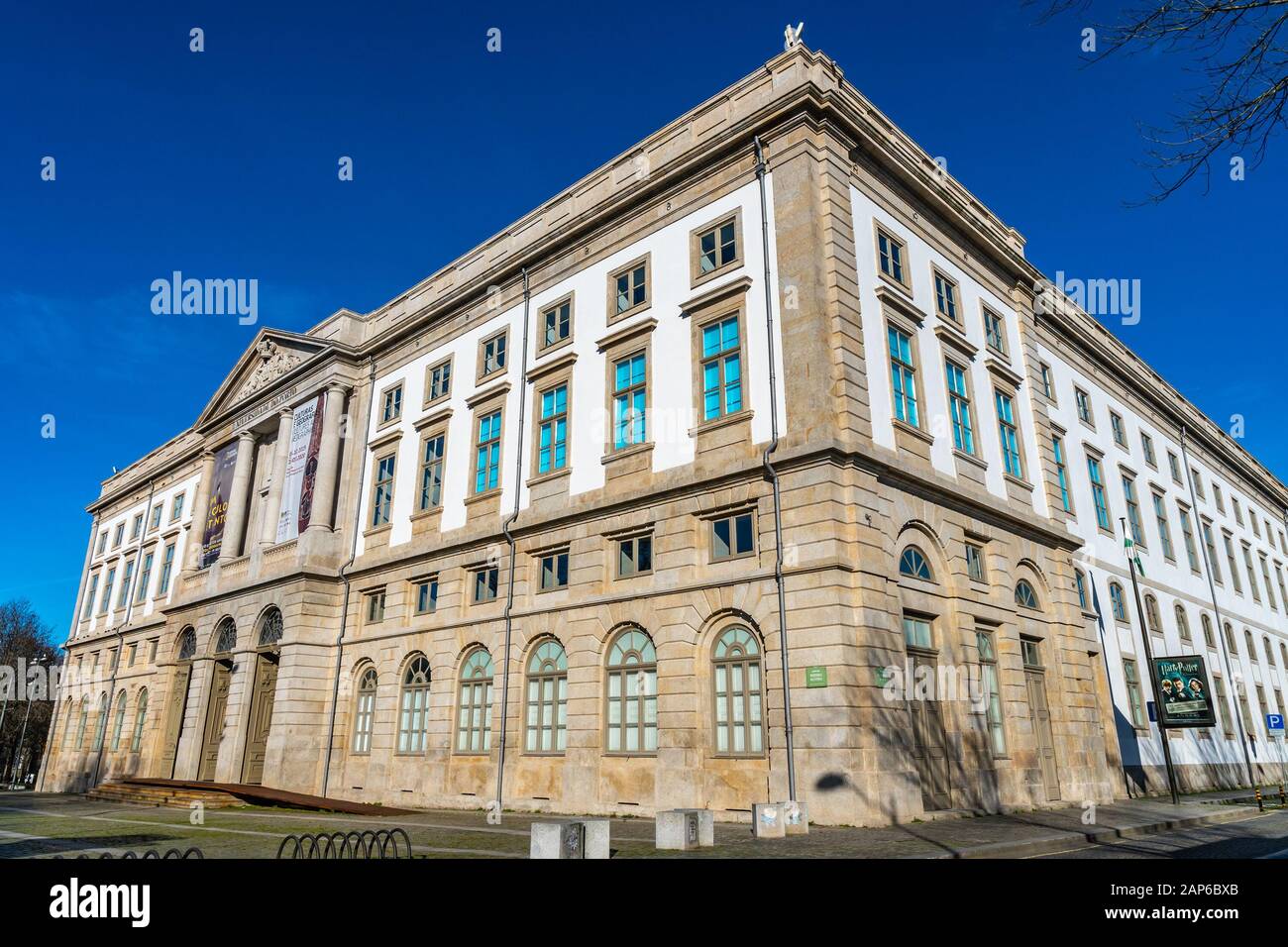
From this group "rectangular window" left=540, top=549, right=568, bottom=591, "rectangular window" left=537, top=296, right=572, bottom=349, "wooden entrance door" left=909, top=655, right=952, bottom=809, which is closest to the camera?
"wooden entrance door" left=909, top=655, right=952, bottom=809

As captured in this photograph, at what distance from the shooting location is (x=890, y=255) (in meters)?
23.4

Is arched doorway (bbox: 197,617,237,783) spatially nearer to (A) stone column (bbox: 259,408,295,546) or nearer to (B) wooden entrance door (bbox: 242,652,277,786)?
(B) wooden entrance door (bbox: 242,652,277,786)

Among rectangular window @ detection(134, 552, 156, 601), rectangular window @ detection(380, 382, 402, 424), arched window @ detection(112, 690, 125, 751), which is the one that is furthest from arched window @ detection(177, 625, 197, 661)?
rectangular window @ detection(380, 382, 402, 424)

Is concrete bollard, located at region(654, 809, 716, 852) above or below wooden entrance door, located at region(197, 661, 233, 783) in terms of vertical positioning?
below

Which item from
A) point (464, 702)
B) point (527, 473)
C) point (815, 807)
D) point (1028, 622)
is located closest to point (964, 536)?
point (1028, 622)

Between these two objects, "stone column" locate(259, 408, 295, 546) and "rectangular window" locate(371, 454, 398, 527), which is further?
"stone column" locate(259, 408, 295, 546)

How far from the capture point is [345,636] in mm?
30625

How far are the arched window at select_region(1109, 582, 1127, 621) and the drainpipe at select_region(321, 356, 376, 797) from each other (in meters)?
27.6

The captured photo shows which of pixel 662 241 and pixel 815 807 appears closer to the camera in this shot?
pixel 815 807

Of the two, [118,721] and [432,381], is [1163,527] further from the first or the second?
[118,721]

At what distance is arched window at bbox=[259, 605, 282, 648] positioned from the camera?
104 feet

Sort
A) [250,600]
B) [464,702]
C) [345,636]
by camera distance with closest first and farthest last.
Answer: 1. [464,702]
2. [345,636]
3. [250,600]
